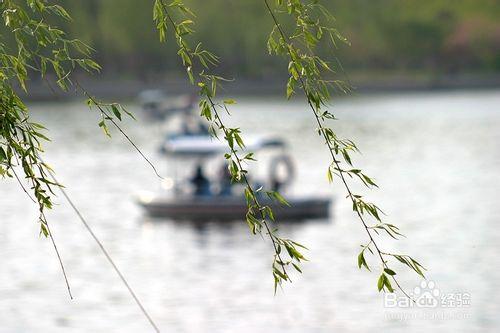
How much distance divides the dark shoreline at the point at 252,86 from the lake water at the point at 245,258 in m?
55.5

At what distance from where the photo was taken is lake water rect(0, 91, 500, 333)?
2386 cm

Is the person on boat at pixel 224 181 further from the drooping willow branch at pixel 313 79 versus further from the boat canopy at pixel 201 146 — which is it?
the drooping willow branch at pixel 313 79

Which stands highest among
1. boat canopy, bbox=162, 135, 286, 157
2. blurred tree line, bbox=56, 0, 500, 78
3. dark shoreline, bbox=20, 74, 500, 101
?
blurred tree line, bbox=56, 0, 500, 78

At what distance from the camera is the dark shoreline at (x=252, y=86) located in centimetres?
12056

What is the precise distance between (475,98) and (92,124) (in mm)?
45854

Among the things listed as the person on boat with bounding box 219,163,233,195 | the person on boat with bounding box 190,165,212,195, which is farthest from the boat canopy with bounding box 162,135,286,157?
the person on boat with bounding box 219,163,233,195

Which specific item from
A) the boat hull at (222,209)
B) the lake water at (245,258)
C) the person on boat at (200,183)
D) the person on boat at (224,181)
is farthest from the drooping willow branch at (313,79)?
the person on boat at (200,183)

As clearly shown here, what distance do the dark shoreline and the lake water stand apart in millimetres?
55463

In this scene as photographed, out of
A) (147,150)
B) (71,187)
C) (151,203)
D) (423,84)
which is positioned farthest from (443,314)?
(423,84)

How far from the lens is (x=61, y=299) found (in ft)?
86.1

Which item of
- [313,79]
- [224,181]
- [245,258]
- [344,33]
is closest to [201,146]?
[224,181]

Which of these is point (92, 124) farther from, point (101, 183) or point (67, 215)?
point (67, 215)

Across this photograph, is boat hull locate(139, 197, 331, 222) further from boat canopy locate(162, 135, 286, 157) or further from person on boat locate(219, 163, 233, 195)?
boat canopy locate(162, 135, 286, 157)

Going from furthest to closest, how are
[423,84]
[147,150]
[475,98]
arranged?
[423,84]
[475,98]
[147,150]
